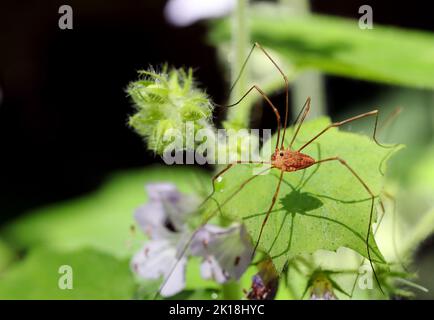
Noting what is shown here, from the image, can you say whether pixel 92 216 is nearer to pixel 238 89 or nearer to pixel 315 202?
pixel 238 89

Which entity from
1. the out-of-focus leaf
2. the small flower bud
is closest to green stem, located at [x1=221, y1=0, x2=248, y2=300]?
the small flower bud

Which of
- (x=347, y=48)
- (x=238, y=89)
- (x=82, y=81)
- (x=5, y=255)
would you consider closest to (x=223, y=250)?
(x=238, y=89)

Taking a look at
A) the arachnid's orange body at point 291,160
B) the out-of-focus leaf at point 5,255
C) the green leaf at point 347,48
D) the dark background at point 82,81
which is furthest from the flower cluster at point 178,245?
the dark background at point 82,81

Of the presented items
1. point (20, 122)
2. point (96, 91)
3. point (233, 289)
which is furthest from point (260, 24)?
point (20, 122)

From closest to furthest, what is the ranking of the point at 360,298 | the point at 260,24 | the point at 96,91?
1. the point at 360,298
2. the point at 260,24
3. the point at 96,91

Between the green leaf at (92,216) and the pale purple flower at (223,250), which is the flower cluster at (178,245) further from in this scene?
the green leaf at (92,216)

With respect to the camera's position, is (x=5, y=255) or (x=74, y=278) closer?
(x=74, y=278)
